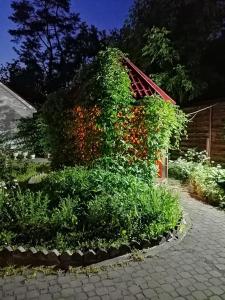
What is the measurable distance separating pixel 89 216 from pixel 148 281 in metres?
1.87

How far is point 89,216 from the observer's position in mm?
6871

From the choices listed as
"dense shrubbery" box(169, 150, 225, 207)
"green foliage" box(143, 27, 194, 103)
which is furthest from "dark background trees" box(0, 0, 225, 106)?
"dense shrubbery" box(169, 150, 225, 207)

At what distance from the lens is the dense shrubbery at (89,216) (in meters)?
6.47

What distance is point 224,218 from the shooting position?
900cm

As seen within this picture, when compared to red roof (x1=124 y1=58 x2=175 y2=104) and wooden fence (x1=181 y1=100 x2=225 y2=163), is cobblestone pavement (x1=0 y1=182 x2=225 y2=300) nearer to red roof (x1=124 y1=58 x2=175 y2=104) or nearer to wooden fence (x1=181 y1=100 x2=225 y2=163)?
red roof (x1=124 y1=58 x2=175 y2=104)

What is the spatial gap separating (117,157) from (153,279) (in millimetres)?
4923

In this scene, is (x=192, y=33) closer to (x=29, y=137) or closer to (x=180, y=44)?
(x=180, y=44)

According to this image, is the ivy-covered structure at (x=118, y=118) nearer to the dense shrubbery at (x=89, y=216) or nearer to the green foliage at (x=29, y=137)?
the dense shrubbery at (x=89, y=216)

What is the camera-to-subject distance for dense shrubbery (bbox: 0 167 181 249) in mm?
6469

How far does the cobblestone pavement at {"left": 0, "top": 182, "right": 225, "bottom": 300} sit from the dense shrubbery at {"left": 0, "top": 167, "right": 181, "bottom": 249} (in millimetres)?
639

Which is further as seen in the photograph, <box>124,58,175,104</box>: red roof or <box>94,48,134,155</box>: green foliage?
<box>124,58,175,104</box>: red roof

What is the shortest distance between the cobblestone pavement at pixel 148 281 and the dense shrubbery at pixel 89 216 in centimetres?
64

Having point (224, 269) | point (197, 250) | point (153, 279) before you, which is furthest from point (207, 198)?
point (153, 279)

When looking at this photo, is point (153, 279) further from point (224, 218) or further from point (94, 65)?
point (94, 65)
